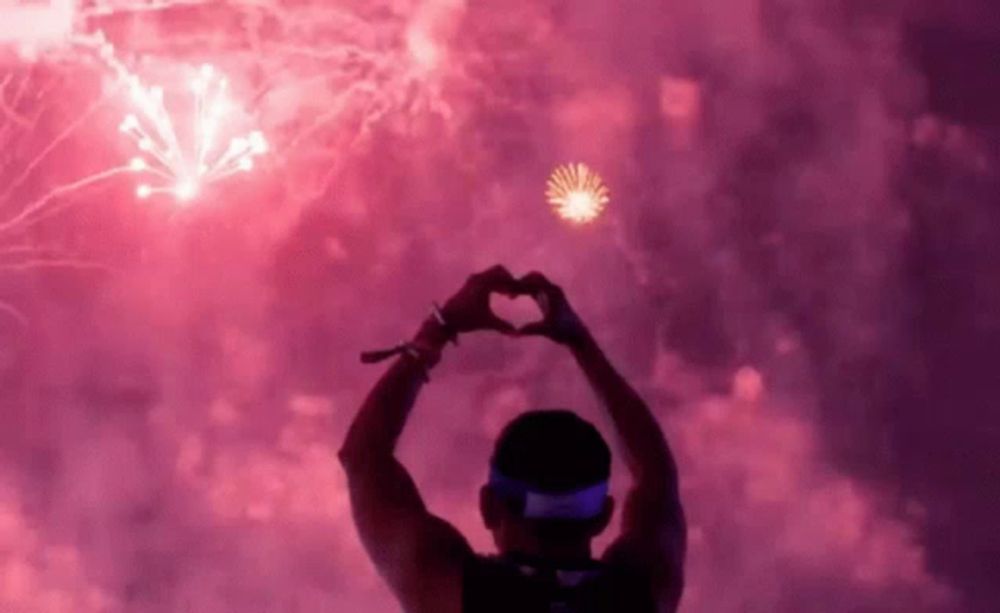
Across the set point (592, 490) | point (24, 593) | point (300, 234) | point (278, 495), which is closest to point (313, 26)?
point (300, 234)

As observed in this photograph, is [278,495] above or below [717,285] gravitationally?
below

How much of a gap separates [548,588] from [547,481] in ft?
0.51

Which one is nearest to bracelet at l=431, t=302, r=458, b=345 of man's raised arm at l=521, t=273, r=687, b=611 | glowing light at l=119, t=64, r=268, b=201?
man's raised arm at l=521, t=273, r=687, b=611

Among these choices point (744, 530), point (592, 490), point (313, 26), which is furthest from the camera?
point (744, 530)

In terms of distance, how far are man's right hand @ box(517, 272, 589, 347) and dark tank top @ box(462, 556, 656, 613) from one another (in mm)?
546

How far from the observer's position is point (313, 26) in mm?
8930

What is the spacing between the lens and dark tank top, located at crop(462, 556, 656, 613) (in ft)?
6.90

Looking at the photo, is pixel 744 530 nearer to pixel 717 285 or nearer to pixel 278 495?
pixel 717 285

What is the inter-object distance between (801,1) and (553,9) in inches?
55.1

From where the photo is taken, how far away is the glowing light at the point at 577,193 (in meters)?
8.65

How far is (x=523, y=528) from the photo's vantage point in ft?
7.36

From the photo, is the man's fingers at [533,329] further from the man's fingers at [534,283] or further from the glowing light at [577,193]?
the glowing light at [577,193]

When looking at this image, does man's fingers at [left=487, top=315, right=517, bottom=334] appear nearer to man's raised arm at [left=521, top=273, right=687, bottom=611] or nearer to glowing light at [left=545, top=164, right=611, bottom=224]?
man's raised arm at [left=521, top=273, right=687, bottom=611]

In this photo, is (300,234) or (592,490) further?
A: (300,234)
